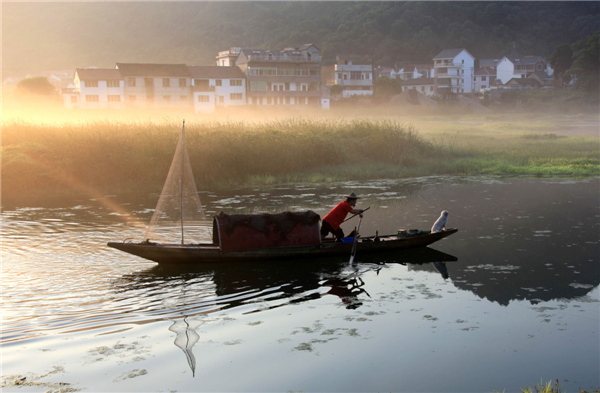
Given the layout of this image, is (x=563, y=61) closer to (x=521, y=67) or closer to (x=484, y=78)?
(x=521, y=67)

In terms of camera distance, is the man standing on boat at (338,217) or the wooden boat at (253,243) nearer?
the wooden boat at (253,243)

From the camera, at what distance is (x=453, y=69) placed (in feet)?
301

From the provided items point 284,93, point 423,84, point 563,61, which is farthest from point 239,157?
point 423,84

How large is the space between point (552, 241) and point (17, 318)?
12.9 meters

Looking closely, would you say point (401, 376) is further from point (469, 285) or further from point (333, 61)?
point (333, 61)

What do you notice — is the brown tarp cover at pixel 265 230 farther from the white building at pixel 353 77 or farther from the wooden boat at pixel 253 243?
the white building at pixel 353 77

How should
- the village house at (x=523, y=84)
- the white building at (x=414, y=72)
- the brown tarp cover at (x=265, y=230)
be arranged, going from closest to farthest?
the brown tarp cover at (x=265, y=230) → the village house at (x=523, y=84) → the white building at (x=414, y=72)

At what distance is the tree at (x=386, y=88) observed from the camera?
76188 millimetres

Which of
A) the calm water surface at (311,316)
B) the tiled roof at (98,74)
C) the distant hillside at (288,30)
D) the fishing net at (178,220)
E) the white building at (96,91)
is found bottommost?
the calm water surface at (311,316)

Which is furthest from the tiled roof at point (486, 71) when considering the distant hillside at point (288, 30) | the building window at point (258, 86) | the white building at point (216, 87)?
the white building at point (216, 87)

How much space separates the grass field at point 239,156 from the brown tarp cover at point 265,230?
481 inches

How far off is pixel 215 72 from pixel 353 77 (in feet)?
88.8

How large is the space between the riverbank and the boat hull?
12082 mm

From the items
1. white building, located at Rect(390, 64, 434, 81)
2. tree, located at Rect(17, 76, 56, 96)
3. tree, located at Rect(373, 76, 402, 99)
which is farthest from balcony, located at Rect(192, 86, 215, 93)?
white building, located at Rect(390, 64, 434, 81)
